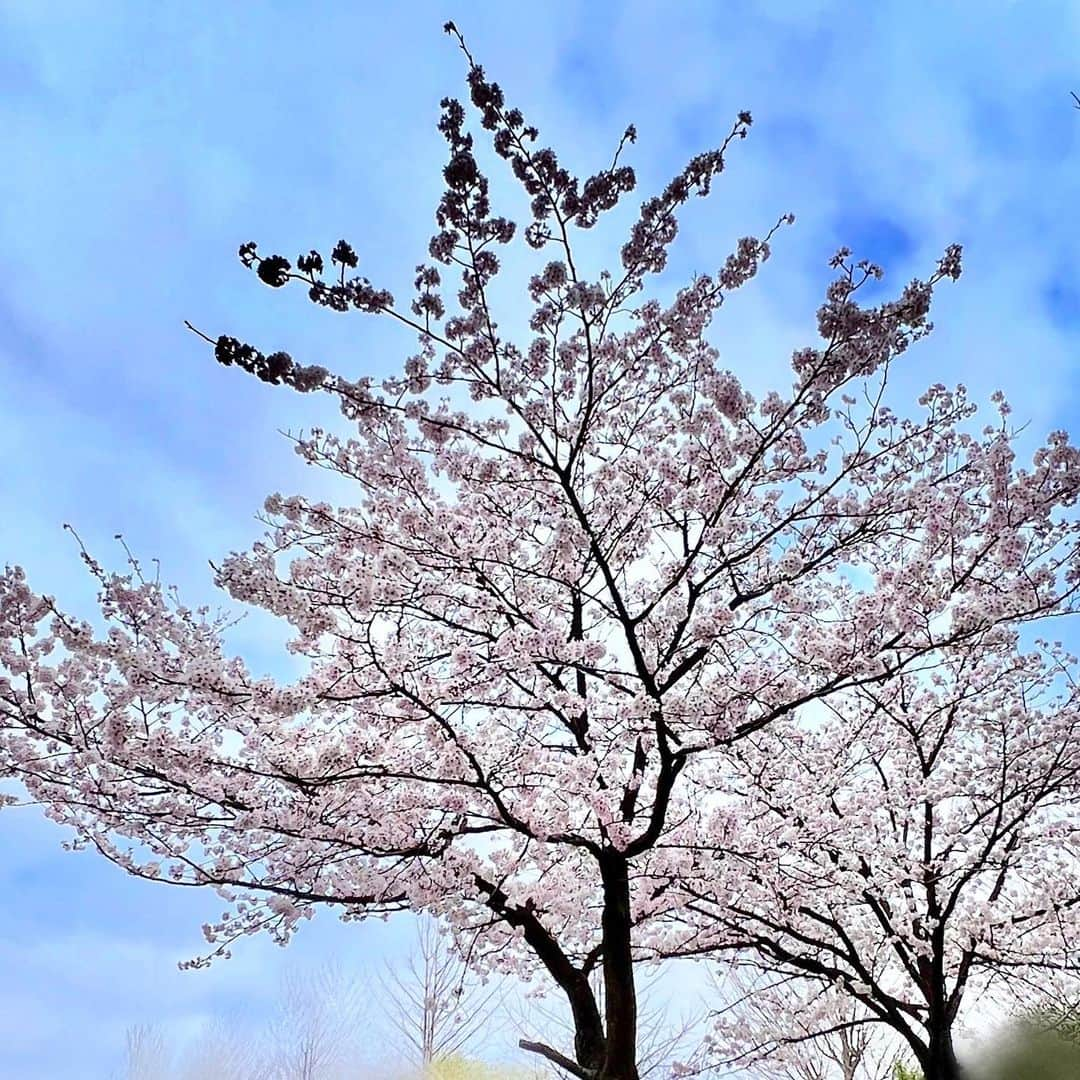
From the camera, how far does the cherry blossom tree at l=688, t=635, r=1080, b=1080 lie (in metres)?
6.77

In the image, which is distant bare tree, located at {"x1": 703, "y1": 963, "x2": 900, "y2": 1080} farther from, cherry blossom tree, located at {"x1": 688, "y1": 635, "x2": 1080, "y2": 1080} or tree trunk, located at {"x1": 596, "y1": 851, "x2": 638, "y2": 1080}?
tree trunk, located at {"x1": 596, "y1": 851, "x2": 638, "y2": 1080}

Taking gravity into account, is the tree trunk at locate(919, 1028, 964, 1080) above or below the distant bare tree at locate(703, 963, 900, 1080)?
below

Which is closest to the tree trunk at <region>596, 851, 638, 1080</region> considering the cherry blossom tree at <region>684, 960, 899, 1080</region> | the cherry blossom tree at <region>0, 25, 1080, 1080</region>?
the cherry blossom tree at <region>0, 25, 1080, 1080</region>

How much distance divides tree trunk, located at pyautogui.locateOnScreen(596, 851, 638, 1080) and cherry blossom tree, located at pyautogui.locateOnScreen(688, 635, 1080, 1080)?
1.26 metres

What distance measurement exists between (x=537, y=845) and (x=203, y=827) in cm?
198

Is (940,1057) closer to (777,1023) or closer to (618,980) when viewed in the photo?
(777,1023)

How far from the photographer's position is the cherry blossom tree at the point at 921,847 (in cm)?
677

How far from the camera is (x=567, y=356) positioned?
4355 millimetres

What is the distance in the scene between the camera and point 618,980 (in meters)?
5.27

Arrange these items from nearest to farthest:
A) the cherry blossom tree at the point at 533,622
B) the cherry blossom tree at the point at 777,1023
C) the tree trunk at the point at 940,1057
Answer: the cherry blossom tree at the point at 533,622 < the tree trunk at the point at 940,1057 < the cherry blossom tree at the point at 777,1023

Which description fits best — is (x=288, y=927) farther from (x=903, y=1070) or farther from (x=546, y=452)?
(x=903, y=1070)

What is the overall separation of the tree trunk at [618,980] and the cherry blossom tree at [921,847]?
126 centimetres

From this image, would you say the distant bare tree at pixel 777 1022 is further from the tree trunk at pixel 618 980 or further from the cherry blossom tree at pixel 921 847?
the tree trunk at pixel 618 980

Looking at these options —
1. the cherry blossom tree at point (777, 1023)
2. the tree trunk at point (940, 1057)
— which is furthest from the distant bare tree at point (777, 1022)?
the tree trunk at point (940, 1057)
